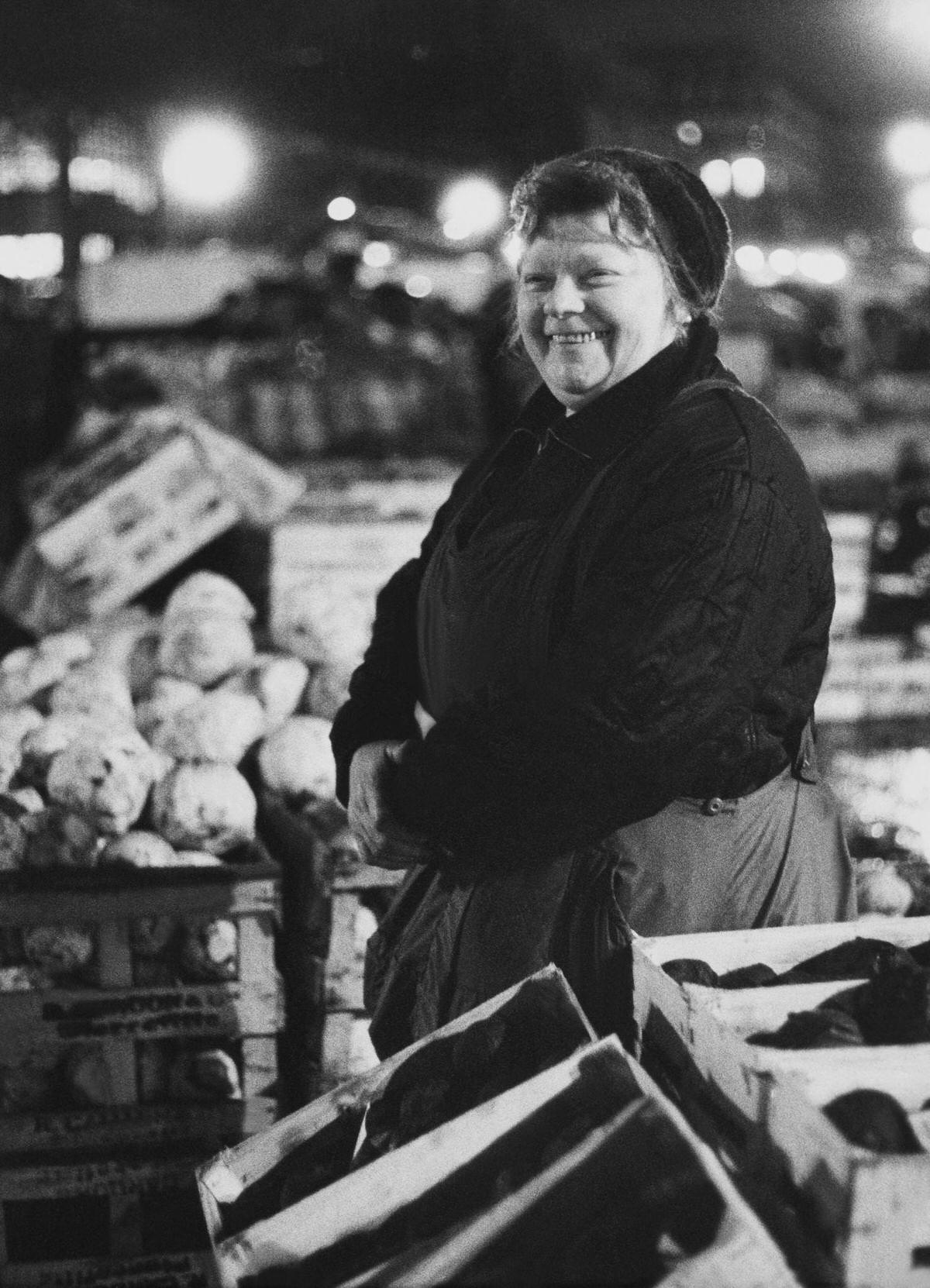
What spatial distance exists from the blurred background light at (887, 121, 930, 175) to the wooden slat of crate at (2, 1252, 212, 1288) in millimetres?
24414

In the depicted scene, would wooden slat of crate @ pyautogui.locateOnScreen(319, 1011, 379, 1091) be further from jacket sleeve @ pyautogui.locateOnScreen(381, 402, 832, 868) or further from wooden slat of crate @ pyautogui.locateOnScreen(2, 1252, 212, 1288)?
jacket sleeve @ pyautogui.locateOnScreen(381, 402, 832, 868)

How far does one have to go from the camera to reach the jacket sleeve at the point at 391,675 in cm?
240

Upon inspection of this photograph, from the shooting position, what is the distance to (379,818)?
2062 mm

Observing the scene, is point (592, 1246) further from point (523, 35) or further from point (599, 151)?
point (523, 35)

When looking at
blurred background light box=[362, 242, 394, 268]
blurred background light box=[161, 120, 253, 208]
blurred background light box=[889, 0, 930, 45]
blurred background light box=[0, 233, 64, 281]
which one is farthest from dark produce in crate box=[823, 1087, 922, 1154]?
blurred background light box=[0, 233, 64, 281]

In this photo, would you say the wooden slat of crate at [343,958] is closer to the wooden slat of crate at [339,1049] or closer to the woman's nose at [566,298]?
the wooden slat of crate at [339,1049]

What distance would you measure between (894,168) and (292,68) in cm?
1611

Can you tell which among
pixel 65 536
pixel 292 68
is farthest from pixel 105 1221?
pixel 292 68

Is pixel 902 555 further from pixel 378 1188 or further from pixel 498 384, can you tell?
pixel 378 1188

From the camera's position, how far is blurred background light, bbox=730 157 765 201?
52.9 ft

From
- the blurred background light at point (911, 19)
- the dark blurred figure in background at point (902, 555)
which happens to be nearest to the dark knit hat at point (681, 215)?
the dark blurred figure in background at point (902, 555)

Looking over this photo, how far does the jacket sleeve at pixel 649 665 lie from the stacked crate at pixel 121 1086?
102 centimetres

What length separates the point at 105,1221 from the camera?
2.79m

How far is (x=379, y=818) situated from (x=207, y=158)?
58.3 ft
